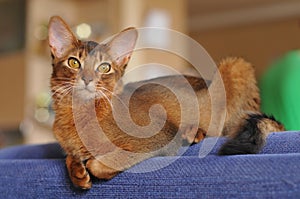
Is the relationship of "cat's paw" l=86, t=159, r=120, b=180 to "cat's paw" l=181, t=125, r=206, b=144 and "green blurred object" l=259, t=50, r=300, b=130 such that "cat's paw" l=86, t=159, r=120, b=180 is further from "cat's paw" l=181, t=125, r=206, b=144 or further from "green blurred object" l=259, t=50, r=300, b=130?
"green blurred object" l=259, t=50, r=300, b=130

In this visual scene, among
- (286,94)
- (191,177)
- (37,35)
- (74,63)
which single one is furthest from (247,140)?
(37,35)

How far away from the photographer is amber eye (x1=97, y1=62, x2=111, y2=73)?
90cm

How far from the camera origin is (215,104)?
97 cm

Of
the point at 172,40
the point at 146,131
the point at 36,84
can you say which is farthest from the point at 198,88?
the point at 36,84

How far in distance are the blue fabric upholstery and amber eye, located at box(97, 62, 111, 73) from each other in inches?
7.9

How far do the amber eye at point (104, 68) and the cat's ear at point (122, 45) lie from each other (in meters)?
0.03

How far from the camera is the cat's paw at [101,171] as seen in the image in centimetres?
84

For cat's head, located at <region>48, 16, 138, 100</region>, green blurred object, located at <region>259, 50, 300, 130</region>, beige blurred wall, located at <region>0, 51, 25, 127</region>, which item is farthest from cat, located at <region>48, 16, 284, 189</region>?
beige blurred wall, located at <region>0, 51, 25, 127</region>

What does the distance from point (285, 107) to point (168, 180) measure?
3.15 feet

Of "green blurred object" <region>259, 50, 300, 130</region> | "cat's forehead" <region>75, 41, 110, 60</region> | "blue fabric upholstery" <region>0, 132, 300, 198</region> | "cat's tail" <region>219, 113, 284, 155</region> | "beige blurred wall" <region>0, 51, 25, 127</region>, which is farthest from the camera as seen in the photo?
"beige blurred wall" <region>0, 51, 25, 127</region>

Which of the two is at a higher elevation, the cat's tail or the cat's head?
the cat's head

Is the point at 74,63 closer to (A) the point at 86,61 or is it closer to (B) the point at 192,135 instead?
(A) the point at 86,61

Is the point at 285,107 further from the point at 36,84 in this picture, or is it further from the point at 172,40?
the point at 36,84

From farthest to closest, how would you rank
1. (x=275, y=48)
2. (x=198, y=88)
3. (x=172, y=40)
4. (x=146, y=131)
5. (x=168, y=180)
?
(x=275, y=48) → (x=172, y=40) → (x=198, y=88) → (x=146, y=131) → (x=168, y=180)
